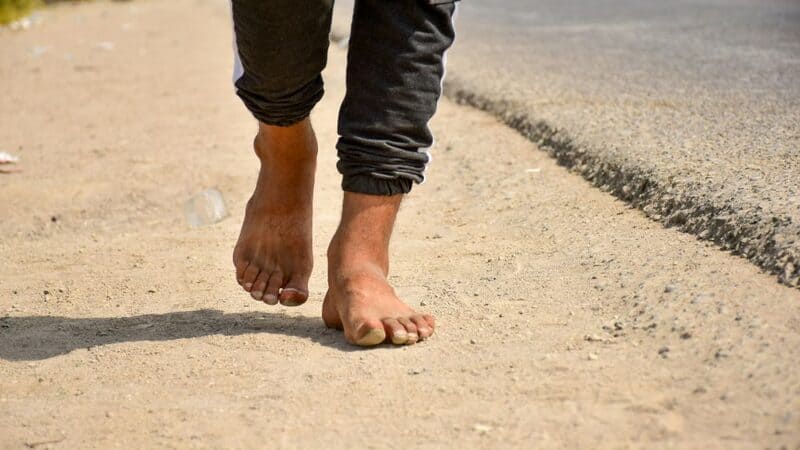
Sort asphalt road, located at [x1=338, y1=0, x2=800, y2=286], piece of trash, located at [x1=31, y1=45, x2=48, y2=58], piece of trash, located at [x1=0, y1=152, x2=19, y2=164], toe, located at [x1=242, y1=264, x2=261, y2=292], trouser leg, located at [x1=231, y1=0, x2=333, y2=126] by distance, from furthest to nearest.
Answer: piece of trash, located at [x1=31, y1=45, x2=48, y2=58], piece of trash, located at [x1=0, y1=152, x2=19, y2=164], asphalt road, located at [x1=338, y1=0, x2=800, y2=286], toe, located at [x1=242, y1=264, x2=261, y2=292], trouser leg, located at [x1=231, y1=0, x2=333, y2=126]

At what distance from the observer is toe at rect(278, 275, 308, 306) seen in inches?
83.7

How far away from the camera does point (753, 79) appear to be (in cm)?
381

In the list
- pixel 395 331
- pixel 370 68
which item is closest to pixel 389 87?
pixel 370 68

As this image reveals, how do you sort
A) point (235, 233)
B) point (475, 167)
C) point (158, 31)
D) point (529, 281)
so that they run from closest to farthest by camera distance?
point (529, 281) < point (235, 233) < point (475, 167) < point (158, 31)

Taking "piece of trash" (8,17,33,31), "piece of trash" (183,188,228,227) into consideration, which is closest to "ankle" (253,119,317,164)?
"piece of trash" (183,188,228,227)

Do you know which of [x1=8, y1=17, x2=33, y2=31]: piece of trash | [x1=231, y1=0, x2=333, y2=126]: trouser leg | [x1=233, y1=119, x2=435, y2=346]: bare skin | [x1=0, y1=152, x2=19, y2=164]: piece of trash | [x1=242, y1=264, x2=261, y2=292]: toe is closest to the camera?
[x1=231, y1=0, x2=333, y2=126]: trouser leg

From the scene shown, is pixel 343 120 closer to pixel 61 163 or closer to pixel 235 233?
pixel 235 233

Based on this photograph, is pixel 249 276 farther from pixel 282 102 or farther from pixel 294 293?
pixel 282 102

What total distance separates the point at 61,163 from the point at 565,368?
2.88 meters

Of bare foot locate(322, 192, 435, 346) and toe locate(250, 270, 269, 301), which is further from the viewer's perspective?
toe locate(250, 270, 269, 301)

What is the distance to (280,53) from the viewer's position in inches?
74.0

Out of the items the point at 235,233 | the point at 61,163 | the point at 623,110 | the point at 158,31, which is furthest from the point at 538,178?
the point at 158,31

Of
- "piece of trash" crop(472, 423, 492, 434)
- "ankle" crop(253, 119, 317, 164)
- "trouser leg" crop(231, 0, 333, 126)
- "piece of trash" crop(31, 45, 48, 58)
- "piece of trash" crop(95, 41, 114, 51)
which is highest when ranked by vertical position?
"trouser leg" crop(231, 0, 333, 126)

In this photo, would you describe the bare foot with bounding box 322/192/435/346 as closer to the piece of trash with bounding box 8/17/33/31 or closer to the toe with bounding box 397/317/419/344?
the toe with bounding box 397/317/419/344
